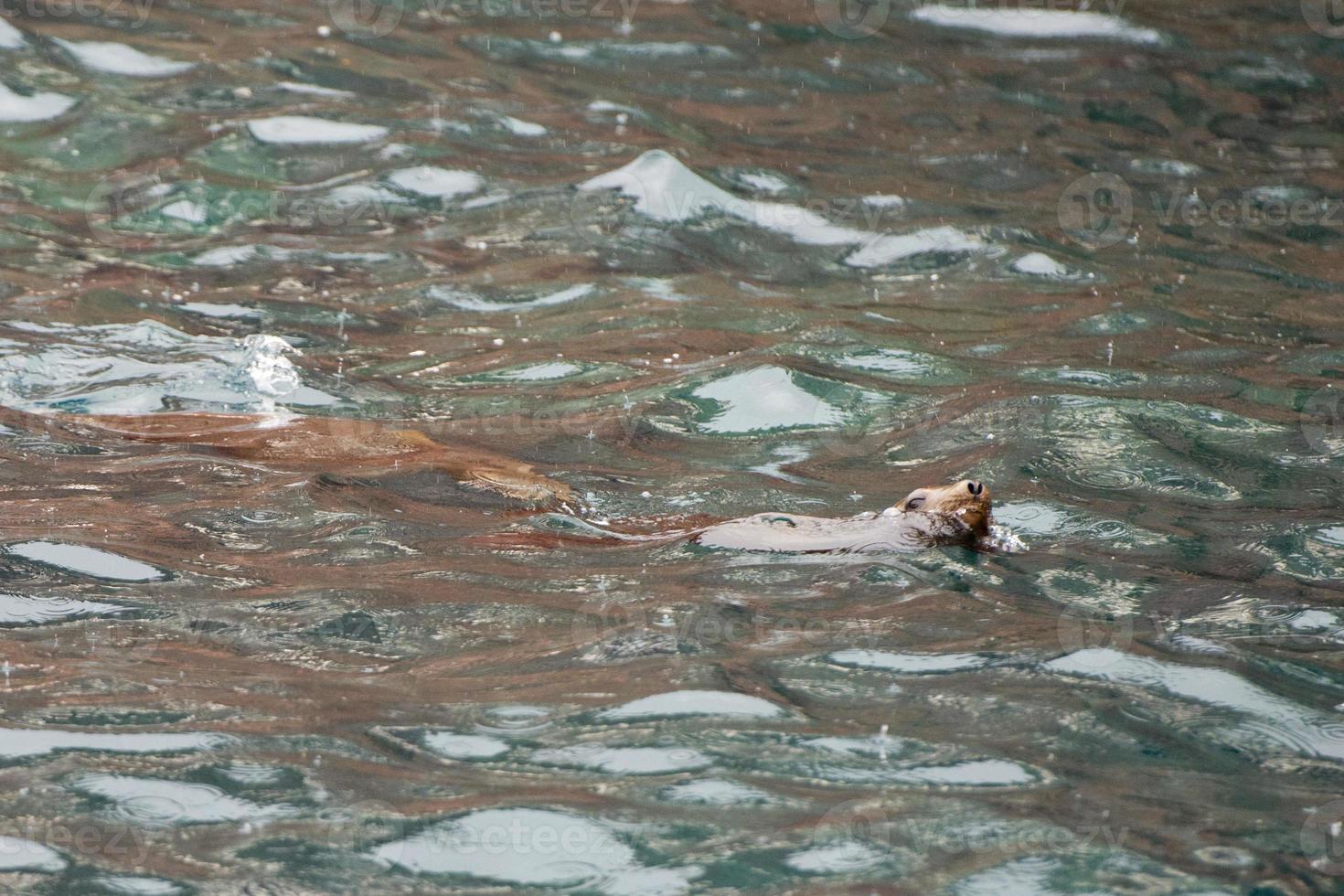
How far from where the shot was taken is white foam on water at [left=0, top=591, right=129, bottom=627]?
Result: 4.71 metres

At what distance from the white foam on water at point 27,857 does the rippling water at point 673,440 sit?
13 millimetres

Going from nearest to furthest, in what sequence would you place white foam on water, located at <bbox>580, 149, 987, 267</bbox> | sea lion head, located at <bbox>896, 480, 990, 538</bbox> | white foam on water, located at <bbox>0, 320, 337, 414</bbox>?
sea lion head, located at <bbox>896, 480, 990, 538</bbox>
white foam on water, located at <bbox>0, 320, 337, 414</bbox>
white foam on water, located at <bbox>580, 149, 987, 267</bbox>

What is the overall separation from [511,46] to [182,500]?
284 inches

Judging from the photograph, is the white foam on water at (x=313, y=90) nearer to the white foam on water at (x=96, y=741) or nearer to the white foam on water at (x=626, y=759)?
the white foam on water at (x=96, y=741)

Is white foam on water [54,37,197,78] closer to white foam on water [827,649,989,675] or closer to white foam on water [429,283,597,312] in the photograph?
white foam on water [429,283,597,312]

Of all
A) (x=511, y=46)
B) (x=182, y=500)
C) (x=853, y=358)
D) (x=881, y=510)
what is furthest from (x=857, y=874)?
(x=511, y=46)

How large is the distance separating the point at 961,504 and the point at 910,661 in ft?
2.62

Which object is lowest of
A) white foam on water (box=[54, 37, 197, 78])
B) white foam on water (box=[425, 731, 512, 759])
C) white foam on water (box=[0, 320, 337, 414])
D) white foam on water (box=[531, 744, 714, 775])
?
white foam on water (box=[0, 320, 337, 414])

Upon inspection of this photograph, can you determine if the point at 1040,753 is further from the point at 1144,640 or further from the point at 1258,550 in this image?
the point at 1258,550

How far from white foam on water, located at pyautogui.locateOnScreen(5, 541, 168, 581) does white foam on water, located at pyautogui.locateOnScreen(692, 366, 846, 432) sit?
2.60m

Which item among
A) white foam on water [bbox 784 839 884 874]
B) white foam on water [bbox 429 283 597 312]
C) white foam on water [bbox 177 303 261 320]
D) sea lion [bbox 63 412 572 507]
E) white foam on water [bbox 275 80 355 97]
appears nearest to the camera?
white foam on water [bbox 784 839 884 874]

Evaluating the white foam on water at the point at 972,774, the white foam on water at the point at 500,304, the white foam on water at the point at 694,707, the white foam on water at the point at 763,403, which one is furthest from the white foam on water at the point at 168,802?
the white foam on water at the point at 500,304

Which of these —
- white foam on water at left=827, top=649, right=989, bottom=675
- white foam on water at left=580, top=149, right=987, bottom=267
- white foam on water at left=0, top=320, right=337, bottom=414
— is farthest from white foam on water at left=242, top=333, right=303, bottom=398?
white foam on water at left=827, top=649, right=989, bottom=675

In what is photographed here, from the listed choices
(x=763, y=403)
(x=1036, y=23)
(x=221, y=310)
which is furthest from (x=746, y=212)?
(x=1036, y=23)
